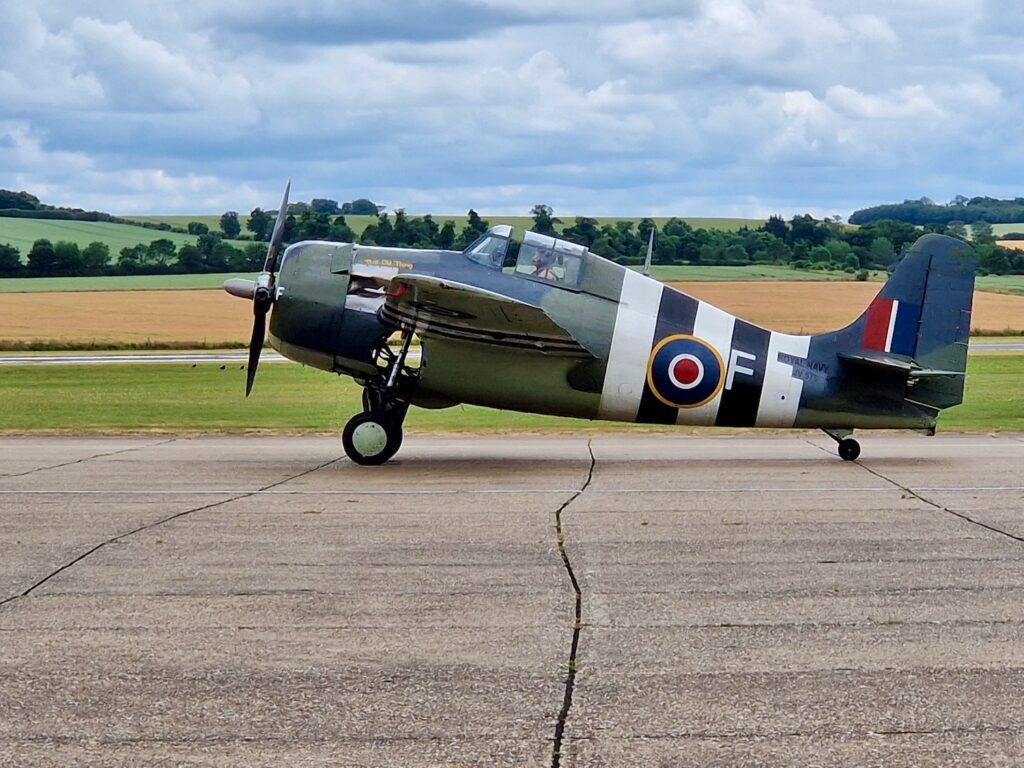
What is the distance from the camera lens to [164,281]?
72250mm

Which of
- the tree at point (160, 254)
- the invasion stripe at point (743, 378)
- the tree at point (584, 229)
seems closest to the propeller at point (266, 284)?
the invasion stripe at point (743, 378)

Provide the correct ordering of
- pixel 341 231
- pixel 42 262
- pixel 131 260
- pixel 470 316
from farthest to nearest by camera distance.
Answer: pixel 42 262
pixel 131 260
pixel 341 231
pixel 470 316

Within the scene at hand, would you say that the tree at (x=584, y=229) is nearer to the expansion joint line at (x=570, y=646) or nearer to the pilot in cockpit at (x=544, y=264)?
the pilot in cockpit at (x=544, y=264)

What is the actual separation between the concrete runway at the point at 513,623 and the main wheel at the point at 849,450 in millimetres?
2560

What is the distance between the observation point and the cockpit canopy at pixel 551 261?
1566 centimetres

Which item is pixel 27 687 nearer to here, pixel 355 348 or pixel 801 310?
pixel 355 348

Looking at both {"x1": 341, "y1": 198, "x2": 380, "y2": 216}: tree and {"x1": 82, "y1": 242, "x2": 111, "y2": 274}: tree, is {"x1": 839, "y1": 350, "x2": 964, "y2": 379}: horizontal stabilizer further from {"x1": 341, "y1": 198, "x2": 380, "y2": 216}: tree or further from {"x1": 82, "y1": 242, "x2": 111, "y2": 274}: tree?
{"x1": 82, "y1": 242, "x2": 111, "y2": 274}: tree

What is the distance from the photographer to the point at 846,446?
53.8ft

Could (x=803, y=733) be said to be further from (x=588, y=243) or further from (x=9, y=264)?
(x=9, y=264)

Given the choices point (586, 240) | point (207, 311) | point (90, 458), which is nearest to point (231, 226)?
point (207, 311)

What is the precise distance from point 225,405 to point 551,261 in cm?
1325

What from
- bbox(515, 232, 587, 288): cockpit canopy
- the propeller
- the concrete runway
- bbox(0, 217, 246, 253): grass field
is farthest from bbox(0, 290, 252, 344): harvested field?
the concrete runway

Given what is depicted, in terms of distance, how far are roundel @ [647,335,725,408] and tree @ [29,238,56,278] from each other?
69754 mm

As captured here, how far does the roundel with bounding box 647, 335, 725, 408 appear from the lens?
15.8 m
